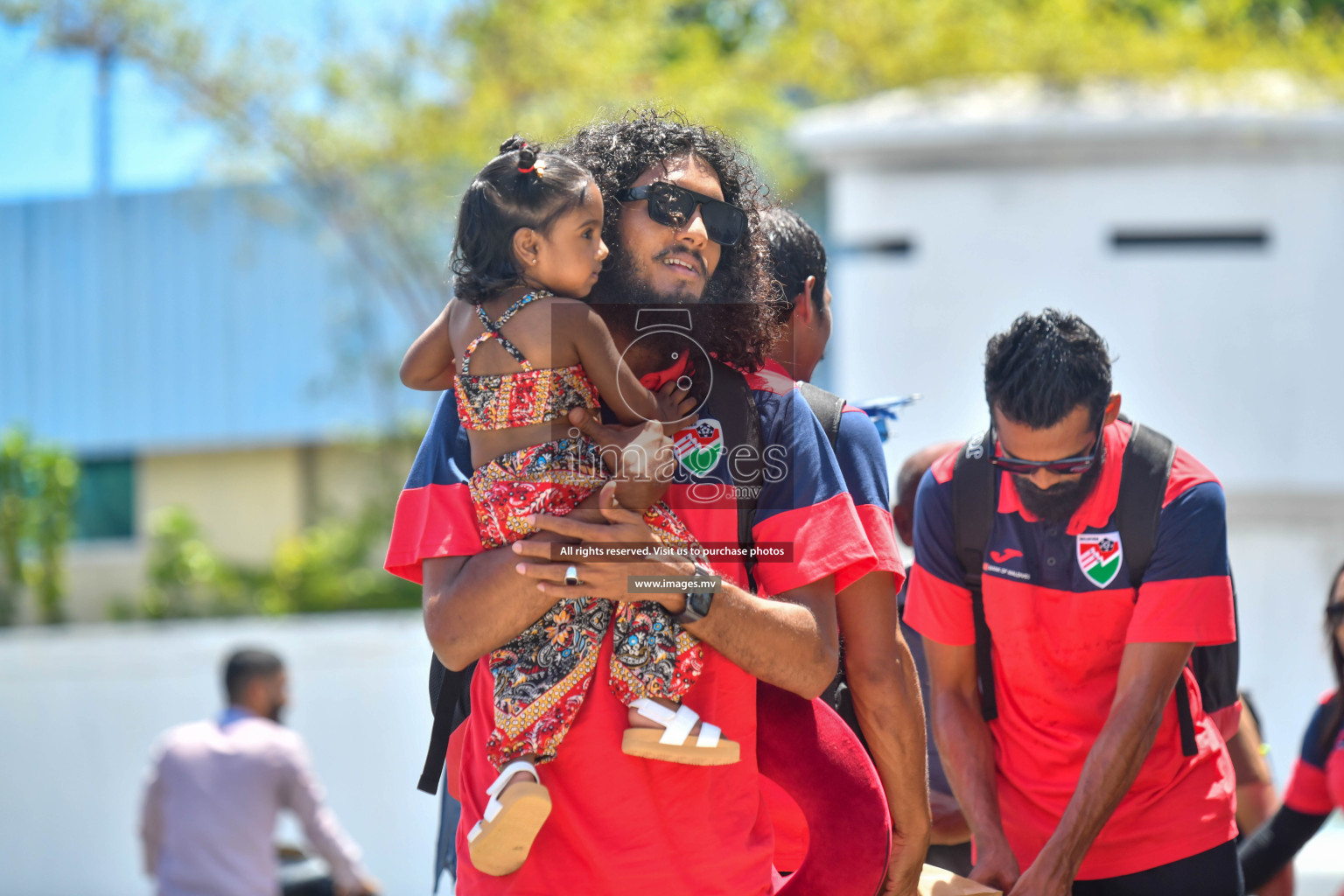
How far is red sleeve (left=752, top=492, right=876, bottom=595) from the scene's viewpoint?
6.50 feet

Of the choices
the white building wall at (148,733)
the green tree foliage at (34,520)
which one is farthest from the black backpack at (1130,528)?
the green tree foliage at (34,520)

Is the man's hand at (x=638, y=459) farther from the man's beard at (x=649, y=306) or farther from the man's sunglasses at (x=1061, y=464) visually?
the man's sunglasses at (x=1061, y=464)

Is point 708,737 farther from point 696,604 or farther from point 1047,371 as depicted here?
point 1047,371

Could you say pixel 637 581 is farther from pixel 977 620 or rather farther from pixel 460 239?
pixel 977 620

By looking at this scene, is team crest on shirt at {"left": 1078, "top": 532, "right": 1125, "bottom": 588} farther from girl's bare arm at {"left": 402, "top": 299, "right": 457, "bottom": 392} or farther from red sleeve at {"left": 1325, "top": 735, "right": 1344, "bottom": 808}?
girl's bare arm at {"left": 402, "top": 299, "right": 457, "bottom": 392}

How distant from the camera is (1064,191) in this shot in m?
7.67

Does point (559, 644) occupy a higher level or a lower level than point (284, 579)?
higher

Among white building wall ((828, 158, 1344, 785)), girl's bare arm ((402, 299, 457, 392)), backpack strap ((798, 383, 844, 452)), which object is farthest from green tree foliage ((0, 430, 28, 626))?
backpack strap ((798, 383, 844, 452))

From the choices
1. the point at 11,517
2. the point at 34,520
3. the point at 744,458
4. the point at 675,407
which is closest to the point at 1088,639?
the point at 744,458

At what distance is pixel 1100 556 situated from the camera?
2590mm

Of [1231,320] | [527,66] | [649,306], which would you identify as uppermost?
[527,66]

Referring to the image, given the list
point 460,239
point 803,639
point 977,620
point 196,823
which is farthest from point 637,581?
point 196,823

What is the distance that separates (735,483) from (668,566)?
260mm

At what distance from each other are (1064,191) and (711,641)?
Answer: 6.53 metres
